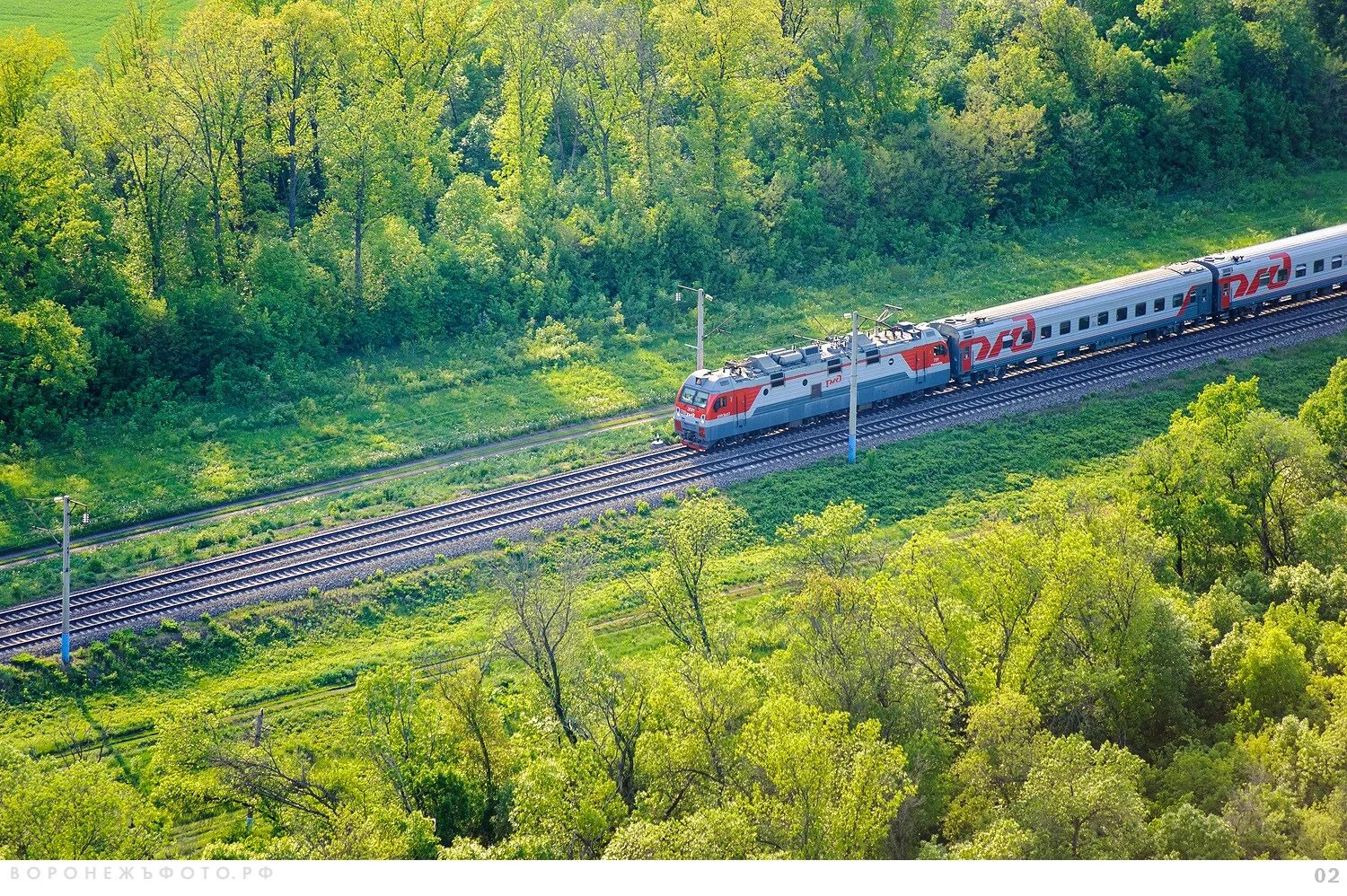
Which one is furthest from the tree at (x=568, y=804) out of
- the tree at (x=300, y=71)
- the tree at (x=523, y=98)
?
the tree at (x=523, y=98)

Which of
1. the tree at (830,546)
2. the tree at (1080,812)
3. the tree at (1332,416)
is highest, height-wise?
the tree at (1332,416)

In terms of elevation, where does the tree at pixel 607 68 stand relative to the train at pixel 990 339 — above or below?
above

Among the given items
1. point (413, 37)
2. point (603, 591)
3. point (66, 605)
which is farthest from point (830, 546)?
point (413, 37)

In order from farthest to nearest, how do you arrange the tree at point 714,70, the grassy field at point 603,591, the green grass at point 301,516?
the tree at point 714,70, the green grass at point 301,516, the grassy field at point 603,591

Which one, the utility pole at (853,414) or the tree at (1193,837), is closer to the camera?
the tree at (1193,837)

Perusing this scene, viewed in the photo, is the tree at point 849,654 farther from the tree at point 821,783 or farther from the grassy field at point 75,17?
the grassy field at point 75,17

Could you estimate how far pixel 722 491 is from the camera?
6241 cm

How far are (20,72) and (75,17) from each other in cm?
3498

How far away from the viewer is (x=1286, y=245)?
78.7 metres

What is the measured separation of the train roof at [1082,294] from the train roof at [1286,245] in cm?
180

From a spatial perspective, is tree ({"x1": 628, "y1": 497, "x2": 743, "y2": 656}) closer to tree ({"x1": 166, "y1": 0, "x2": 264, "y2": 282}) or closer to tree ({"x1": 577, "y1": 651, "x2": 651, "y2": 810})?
tree ({"x1": 577, "y1": 651, "x2": 651, "y2": 810})

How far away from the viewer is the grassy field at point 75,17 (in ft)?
329

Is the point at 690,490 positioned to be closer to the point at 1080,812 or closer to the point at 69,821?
the point at 1080,812

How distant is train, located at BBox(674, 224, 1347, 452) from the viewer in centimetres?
6531
